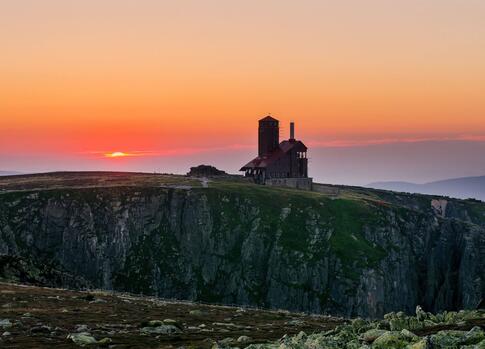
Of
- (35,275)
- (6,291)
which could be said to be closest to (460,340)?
(6,291)

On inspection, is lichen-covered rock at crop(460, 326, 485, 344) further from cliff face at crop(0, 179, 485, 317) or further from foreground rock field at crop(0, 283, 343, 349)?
cliff face at crop(0, 179, 485, 317)

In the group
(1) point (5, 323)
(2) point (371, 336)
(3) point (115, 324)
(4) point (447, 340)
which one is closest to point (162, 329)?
(3) point (115, 324)

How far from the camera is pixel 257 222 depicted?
17375cm

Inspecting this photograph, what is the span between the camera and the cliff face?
15788 centimetres

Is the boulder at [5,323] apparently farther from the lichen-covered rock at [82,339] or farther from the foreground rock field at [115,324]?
the lichen-covered rock at [82,339]

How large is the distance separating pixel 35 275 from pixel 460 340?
8167 cm

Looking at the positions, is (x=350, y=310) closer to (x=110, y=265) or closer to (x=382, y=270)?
→ (x=382, y=270)

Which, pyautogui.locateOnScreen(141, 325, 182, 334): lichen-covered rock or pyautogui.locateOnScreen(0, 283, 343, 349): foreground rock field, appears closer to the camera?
pyautogui.locateOnScreen(0, 283, 343, 349): foreground rock field

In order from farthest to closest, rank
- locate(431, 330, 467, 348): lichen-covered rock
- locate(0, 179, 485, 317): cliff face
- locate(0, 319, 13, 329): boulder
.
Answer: locate(0, 179, 485, 317): cliff face, locate(0, 319, 13, 329): boulder, locate(431, 330, 467, 348): lichen-covered rock

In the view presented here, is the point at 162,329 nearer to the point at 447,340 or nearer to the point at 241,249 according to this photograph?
the point at 447,340

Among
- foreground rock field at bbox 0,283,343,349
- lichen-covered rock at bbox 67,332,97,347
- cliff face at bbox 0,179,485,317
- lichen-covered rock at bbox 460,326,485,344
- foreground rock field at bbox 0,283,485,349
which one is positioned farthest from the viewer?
cliff face at bbox 0,179,485,317

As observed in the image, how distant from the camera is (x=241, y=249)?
550 feet

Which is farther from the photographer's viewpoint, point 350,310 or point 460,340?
point 350,310

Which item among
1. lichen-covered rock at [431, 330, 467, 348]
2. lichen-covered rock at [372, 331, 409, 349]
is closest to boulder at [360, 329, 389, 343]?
lichen-covered rock at [372, 331, 409, 349]
